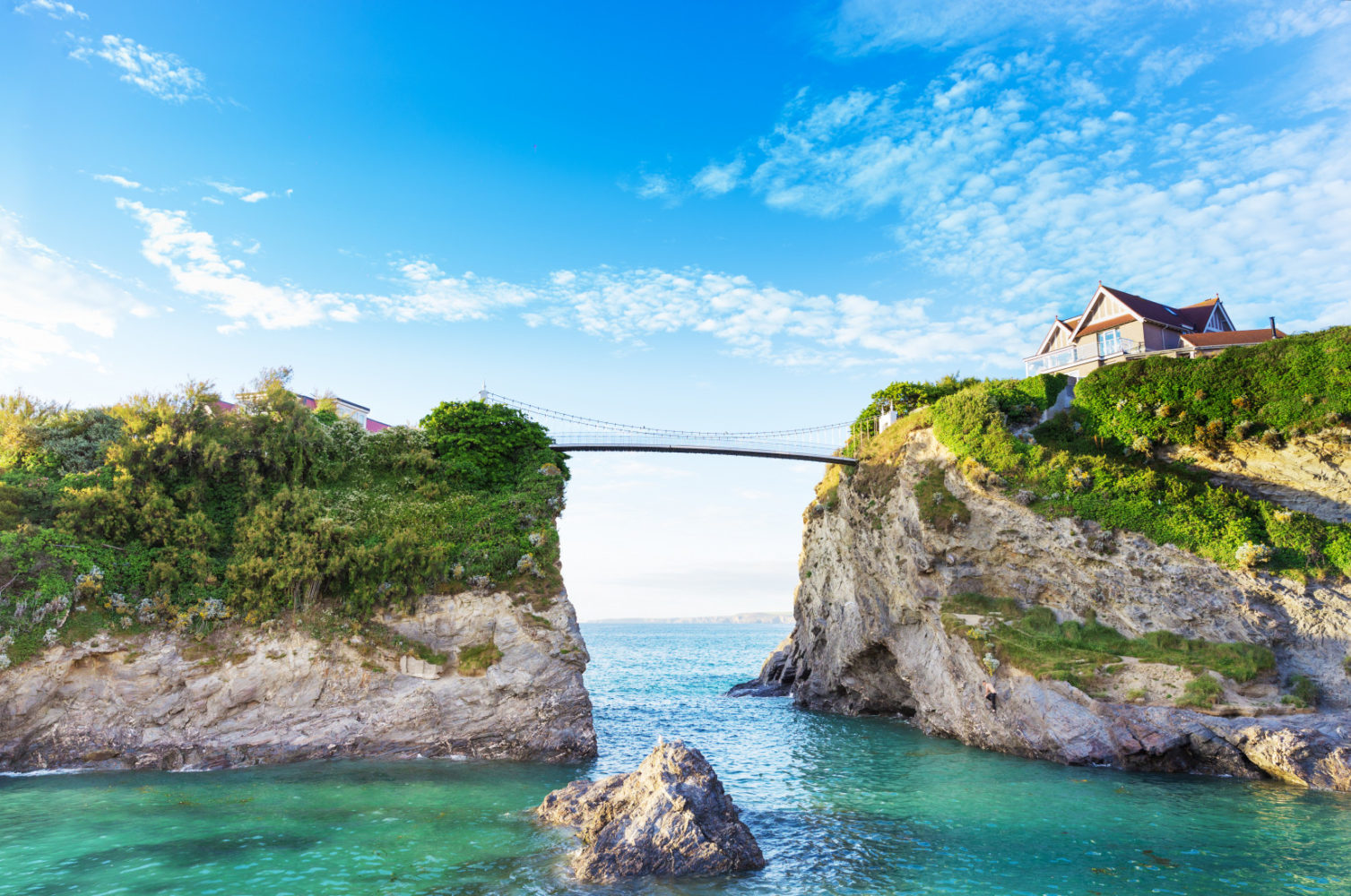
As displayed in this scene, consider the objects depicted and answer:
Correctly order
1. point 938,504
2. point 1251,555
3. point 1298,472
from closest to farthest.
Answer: point 1251,555 < point 1298,472 < point 938,504

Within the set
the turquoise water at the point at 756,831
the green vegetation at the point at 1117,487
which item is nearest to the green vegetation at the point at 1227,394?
the green vegetation at the point at 1117,487

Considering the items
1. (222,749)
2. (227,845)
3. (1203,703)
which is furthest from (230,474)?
(1203,703)

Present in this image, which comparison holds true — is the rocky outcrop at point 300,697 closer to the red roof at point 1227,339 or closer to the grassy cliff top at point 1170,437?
the grassy cliff top at point 1170,437

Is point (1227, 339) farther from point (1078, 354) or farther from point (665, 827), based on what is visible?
point (665, 827)

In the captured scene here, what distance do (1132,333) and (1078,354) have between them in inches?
139

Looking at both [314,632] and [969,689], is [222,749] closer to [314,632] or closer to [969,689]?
[314,632]

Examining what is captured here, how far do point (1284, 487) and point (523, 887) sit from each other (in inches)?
1313

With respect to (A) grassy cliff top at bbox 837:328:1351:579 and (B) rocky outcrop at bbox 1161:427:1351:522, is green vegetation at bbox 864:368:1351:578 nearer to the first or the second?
(A) grassy cliff top at bbox 837:328:1351:579

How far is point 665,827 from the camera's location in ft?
48.1

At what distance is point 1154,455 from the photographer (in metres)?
31.7

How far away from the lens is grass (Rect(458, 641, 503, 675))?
976 inches

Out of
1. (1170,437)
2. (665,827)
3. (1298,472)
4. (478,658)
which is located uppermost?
(1170,437)

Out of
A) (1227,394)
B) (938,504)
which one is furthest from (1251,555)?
(938,504)

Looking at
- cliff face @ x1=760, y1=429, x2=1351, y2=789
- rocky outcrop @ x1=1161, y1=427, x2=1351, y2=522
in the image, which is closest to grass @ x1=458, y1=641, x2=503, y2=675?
cliff face @ x1=760, y1=429, x2=1351, y2=789
